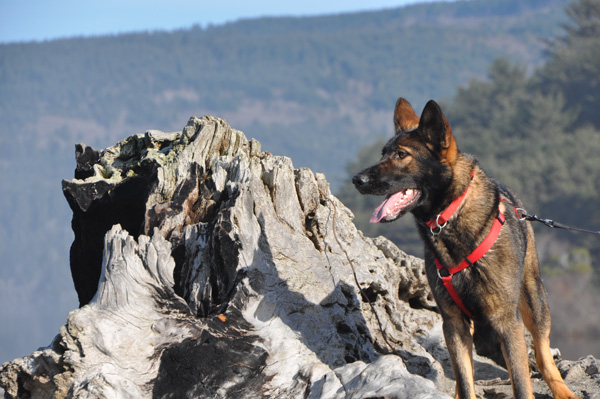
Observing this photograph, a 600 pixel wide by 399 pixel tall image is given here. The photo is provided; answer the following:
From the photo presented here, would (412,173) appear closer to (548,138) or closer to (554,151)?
(554,151)

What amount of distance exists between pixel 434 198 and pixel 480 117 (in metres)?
73.3

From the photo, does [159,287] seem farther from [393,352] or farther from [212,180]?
[393,352]

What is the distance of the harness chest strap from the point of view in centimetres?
624

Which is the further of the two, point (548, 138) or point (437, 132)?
point (548, 138)

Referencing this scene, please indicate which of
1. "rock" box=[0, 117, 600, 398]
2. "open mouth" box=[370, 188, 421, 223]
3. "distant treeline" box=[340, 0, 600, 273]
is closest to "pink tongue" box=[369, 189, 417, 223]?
"open mouth" box=[370, 188, 421, 223]

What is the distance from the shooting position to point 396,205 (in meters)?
6.25

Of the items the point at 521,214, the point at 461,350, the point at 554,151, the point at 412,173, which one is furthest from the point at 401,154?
the point at 554,151

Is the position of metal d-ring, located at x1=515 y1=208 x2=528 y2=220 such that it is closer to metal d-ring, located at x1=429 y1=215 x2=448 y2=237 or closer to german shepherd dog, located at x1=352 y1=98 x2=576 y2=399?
german shepherd dog, located at x1=352 y1=98 x2=576 y2=399

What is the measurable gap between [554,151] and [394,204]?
6174 centimetres

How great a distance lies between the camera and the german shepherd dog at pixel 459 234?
20.2 feet

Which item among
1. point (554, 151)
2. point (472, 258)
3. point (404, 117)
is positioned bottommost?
point (472, 258)

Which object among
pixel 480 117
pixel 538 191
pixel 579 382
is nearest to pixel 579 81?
pixel 480 117

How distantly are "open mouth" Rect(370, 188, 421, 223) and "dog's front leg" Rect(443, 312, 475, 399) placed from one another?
3.34ft

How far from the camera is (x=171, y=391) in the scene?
6.26 meters
